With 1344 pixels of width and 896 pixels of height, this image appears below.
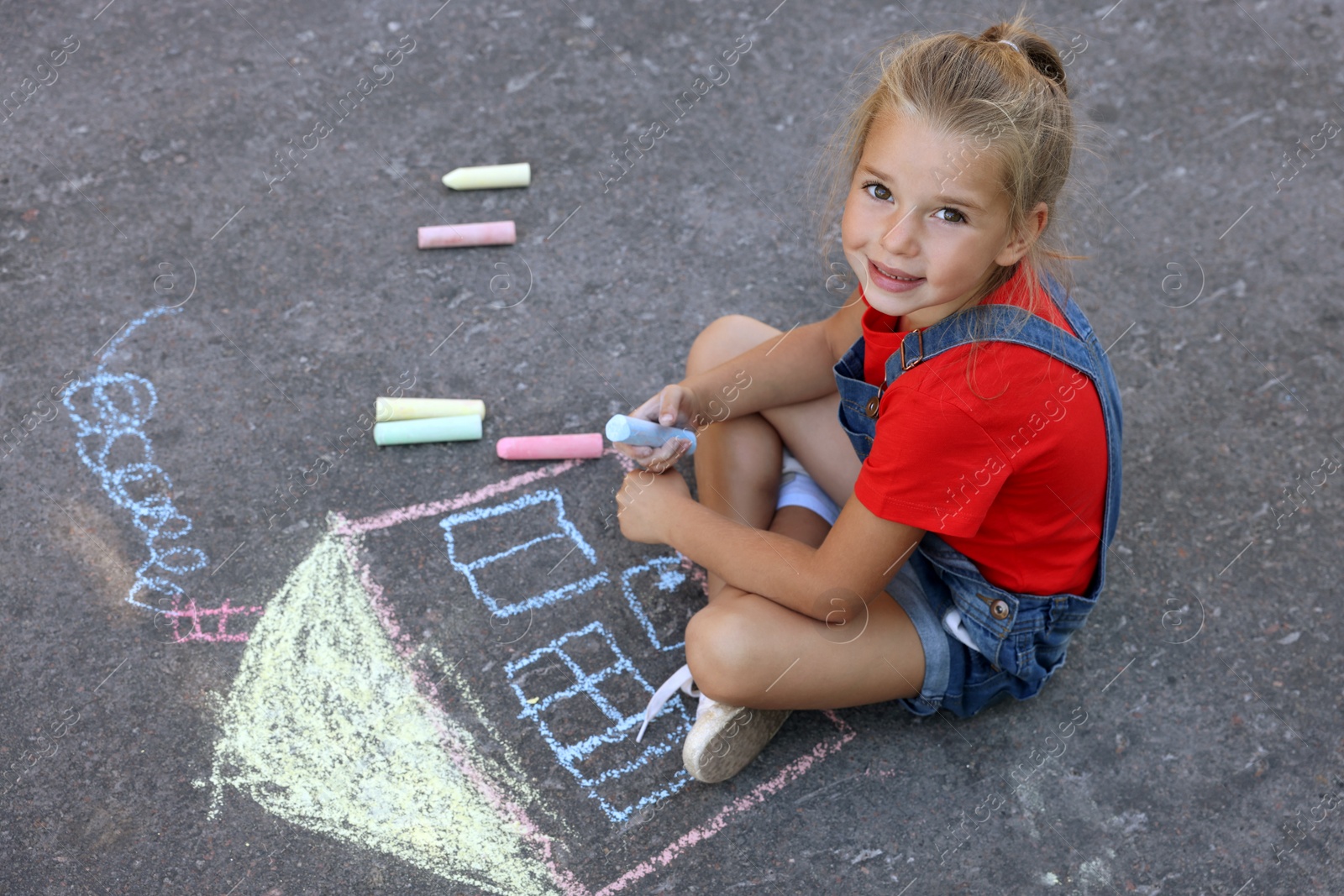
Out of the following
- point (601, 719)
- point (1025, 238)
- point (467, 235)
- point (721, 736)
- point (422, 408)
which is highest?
point (1025, 238)

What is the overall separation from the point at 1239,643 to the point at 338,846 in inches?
75.5

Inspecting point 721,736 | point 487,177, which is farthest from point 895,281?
point 487,177

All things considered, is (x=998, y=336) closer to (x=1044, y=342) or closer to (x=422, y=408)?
(x=1044, y=342)

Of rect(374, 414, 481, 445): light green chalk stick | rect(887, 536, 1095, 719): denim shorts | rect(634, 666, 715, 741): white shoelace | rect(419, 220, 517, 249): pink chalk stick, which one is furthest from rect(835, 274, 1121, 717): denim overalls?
rect(419, 220, 517, 249): pink chalk stick

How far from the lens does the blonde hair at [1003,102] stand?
1528 mm

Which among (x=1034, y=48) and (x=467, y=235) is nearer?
(x=1034, y=48)

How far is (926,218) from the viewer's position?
5.21 feet

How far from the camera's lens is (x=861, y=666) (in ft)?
6.18

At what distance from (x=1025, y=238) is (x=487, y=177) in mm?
1719

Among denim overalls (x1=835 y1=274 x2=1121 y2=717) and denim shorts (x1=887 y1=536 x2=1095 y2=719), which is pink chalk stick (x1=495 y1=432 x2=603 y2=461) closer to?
denim overalls (x1=835 y1=274 x2=1121 y2=717)

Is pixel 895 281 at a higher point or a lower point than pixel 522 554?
higher

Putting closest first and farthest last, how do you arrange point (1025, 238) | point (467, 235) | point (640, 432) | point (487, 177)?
1. point (1025, 238)
2. point (640, 432)
3. point (467, 235)
4. point (487, 177)

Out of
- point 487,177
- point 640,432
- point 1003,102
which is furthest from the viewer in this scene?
point 487,177

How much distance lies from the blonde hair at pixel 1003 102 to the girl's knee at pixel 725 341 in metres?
0.75
